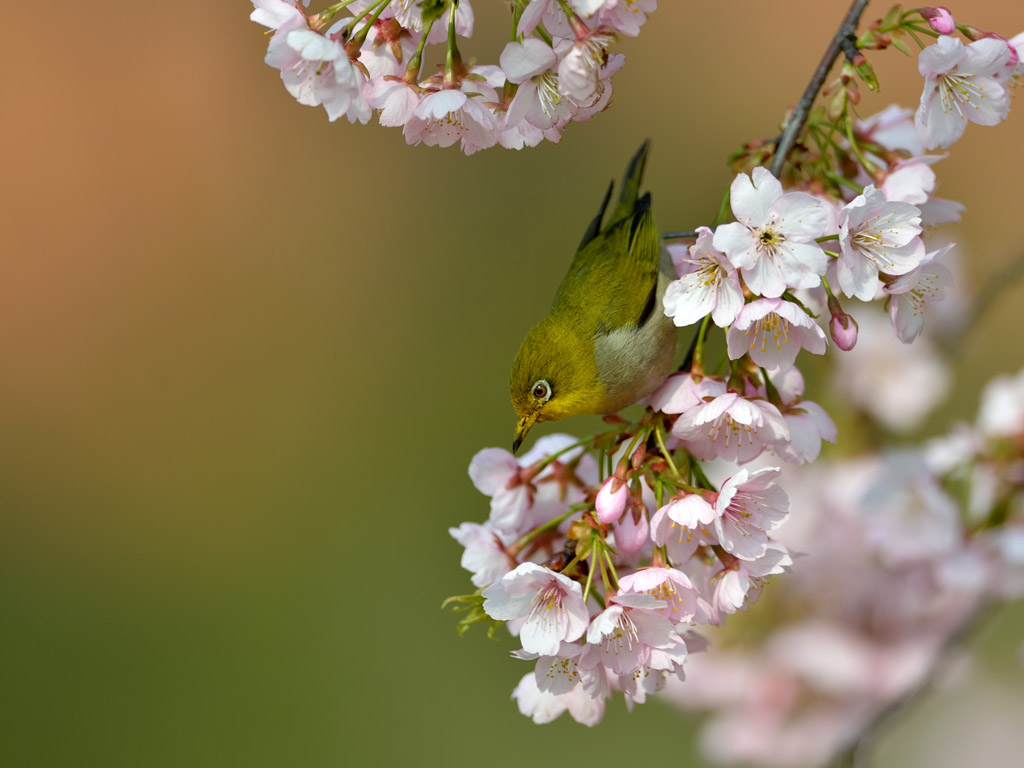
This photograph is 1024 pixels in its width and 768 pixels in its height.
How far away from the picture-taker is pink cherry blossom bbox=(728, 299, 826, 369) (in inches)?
41.4

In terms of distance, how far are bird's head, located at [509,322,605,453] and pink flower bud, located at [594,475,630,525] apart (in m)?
0.38

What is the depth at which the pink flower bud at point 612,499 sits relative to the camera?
1.11 m

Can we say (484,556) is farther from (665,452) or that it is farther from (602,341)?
(602,341)

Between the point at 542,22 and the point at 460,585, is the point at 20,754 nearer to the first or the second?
the point at 460,585

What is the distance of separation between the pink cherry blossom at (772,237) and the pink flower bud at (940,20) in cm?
32

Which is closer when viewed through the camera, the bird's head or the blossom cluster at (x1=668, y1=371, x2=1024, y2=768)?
the bird's head

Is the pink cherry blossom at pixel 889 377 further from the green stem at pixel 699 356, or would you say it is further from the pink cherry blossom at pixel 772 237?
the pink cherry blossom at pixel 772 237

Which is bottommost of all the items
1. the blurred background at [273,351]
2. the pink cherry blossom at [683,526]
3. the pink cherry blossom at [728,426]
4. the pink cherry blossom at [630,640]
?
the pink cherry blossom at [630,640]

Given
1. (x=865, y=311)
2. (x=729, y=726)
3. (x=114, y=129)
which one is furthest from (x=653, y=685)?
(x=114, y=129)

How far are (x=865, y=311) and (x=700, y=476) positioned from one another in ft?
6.46

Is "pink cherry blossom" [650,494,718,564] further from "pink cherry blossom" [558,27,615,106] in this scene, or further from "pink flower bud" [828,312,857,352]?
"pink cherry blossom" [558,27,615,106]

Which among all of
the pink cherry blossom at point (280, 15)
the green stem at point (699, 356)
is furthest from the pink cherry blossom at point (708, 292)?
the pink cherry blossom at point (280, 15)

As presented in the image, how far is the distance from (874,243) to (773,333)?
0.51 ft

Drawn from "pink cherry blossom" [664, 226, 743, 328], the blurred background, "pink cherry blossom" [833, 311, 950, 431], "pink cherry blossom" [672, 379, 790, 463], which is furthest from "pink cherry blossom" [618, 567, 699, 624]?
the blurred background
